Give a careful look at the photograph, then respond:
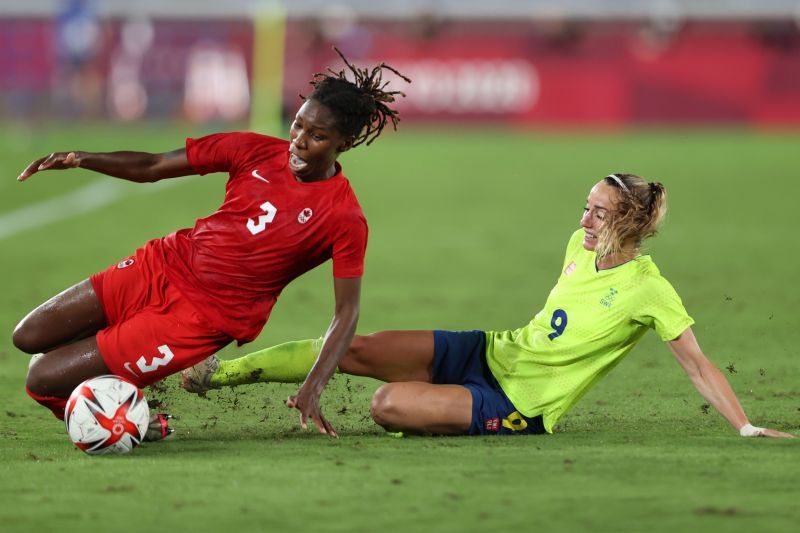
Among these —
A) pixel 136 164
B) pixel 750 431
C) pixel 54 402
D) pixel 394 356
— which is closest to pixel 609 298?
pixel 750 431

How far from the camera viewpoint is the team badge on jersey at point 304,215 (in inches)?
269

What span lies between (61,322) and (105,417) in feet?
2.53

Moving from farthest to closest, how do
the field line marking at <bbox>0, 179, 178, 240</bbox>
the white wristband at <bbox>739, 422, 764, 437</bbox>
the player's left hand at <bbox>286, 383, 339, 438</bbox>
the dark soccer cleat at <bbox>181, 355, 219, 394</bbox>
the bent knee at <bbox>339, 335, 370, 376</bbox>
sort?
1. the field line marking at <bbox>0, 179, 178, 240</bbox>
2. the dark soccer cleat at <bbox>181, 355, 219, 394</bbox>
3. the bent knee at <bbox>339, 335, 370, 376</bbox>
4. the white wristband at <bbox>739, 422, 764, 437</bbox>
5. the player's left hand at <bbox>286, 383, 339, 438</bbox>

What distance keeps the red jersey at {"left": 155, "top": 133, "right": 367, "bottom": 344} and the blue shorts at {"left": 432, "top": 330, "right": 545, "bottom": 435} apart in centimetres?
70

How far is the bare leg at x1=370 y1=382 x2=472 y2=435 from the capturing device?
6898mm

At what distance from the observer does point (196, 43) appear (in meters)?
32.9

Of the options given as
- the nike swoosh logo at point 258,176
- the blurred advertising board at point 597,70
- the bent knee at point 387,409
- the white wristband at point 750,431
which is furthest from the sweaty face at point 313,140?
the blurred advertising board at point 597,70

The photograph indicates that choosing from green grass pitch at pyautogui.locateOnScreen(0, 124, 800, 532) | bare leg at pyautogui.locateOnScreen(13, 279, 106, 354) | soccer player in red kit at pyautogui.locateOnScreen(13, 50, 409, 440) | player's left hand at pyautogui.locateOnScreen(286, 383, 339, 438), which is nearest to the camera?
green grass pitch at pyautogui.locateOnScreen(0, 124, 800, 532)

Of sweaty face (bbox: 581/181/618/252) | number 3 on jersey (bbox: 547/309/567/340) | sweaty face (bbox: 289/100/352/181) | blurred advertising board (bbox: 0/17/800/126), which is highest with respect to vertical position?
sweaty face (bbox: 289/100/352/181)

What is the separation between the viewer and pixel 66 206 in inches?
781

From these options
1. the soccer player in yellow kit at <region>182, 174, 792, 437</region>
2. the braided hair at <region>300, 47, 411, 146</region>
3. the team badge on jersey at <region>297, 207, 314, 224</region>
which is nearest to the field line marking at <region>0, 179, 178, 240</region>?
the braided hair at <region>300, 47, 411, 146</region>

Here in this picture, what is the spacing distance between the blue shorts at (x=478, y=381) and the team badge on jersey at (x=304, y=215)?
0.98m

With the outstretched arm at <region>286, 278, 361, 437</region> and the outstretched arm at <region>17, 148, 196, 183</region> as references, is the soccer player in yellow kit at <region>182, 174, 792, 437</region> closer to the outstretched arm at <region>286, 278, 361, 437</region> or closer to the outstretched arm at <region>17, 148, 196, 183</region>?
the outstretched arm at <region>286, 278, 361, 437</region>

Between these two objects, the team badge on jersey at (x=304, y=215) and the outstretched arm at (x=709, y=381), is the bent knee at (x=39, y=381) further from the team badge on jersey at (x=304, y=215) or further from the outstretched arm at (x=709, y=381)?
the outstretched arm at (x=709, y=381)
